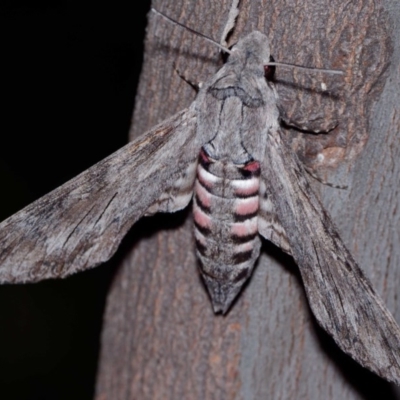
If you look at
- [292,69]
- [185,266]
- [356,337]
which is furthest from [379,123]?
[185,266]

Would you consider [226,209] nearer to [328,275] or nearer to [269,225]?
[269,225]

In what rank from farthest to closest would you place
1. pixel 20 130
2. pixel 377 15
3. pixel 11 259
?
pixel 20 130
pixel 11 259
pixel 377 15

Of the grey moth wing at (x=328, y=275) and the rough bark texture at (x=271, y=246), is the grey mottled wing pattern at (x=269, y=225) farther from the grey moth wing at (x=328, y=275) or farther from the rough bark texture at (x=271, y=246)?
the rough bark texture at (x=271, y=246)

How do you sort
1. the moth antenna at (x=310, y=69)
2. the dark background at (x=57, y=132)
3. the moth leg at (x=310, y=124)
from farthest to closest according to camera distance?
the dark background at (x=57, y=132)
the moth leg at (x=310, y=124)
the moth antenna at (x=310, y=69)

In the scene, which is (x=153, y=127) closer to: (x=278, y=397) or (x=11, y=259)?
(x=11, y=259)

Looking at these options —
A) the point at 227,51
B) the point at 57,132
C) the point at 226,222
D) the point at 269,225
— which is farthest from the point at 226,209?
the point at 57,132

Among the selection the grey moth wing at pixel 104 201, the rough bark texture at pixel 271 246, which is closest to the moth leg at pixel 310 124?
the rough bark texture at pixel 271 246

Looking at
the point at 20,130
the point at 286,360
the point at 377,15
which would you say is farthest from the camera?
the point at 20,130

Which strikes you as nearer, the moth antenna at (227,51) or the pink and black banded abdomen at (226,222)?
the moth antenna at (227,51)
